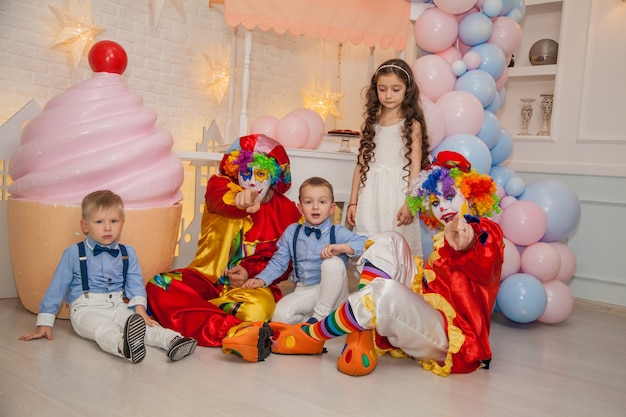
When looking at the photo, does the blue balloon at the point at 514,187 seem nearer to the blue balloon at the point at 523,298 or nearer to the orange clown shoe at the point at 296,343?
the blue balloon at the point at 523,298

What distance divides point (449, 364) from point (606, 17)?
3.27m

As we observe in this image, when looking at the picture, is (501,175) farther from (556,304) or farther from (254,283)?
(254,283)

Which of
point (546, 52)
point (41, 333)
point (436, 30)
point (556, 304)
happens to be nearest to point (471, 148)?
point (436, 30)

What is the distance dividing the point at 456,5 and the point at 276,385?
110 inches

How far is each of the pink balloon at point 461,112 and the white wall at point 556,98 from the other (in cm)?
127

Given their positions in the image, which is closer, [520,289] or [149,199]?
[149,199]

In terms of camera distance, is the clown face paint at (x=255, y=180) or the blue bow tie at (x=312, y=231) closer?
the blue bow tie at (x=312, y=231)

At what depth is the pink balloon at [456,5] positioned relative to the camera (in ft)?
12.7

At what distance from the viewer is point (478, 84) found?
387cm

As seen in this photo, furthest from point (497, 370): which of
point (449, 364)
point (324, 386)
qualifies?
point (324, 386)

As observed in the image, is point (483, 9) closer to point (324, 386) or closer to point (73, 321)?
point (324, 386)

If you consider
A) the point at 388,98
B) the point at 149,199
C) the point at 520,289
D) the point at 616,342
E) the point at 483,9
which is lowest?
the point at 616,342

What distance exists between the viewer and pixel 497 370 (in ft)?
9.00

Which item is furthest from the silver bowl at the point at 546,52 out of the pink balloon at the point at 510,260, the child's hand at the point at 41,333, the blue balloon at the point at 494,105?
the child's hand at the point at 41,333
